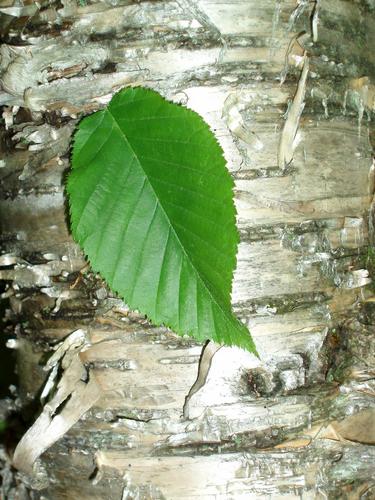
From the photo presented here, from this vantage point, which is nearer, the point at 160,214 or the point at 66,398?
the point at 160,214

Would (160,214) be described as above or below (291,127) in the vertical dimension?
below

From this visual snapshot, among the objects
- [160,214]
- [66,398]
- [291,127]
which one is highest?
[291,127]

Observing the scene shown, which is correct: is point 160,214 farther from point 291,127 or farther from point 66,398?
point 66,398

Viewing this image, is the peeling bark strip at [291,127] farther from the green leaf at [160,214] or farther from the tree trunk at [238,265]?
the green leaf at [160,214]

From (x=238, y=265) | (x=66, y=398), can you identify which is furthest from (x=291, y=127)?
(x=66, y=398)

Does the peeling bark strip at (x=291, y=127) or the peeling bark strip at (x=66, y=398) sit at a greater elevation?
the peeling bark strip at (x=291, y=127)

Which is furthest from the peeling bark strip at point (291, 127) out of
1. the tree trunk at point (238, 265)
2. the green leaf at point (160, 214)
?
the green leaf at point (160, 214)

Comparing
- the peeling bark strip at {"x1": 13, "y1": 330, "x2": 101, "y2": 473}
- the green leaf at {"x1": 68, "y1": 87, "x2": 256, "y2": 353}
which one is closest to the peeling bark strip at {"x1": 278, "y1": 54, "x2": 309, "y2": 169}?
the green leaf at {"x1": 68, "y1": 87, "x2": 256, "y2": 353}
